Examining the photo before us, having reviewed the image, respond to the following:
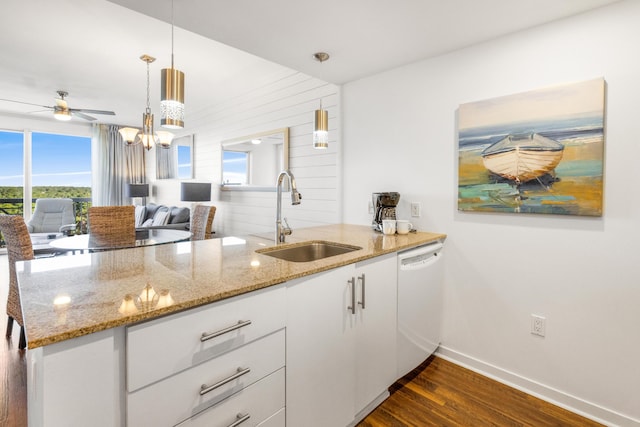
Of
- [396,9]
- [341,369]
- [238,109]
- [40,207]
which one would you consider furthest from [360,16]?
[40,207]

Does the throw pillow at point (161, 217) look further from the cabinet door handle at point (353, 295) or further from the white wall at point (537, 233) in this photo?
the cabinet door handle at point (353, 295)

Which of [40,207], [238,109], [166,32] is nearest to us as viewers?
[166,32]

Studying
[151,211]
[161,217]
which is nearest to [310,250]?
[161,217]

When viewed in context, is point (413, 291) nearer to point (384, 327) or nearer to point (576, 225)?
point (384, 327)

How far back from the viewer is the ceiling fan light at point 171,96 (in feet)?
4.67

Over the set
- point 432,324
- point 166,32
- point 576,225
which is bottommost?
point 432,324

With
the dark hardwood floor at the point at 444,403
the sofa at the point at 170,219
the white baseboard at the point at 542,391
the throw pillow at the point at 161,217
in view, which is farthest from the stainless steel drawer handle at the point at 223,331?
the throw pillow at the point at 161,217

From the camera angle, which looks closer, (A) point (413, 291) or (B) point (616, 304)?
(B) point (616, 304)

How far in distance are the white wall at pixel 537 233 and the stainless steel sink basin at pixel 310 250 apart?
2.83ft

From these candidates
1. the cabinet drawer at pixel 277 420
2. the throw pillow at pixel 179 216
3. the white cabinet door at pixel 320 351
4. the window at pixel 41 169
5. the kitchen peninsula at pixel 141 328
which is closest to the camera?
the kitchen peninsula at pixel 141 328

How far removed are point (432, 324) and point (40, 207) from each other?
652 cm

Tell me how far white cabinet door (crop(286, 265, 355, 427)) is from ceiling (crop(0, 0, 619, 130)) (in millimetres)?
1557

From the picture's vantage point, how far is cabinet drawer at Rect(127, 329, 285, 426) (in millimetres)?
906

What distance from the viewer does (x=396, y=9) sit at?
183cm
